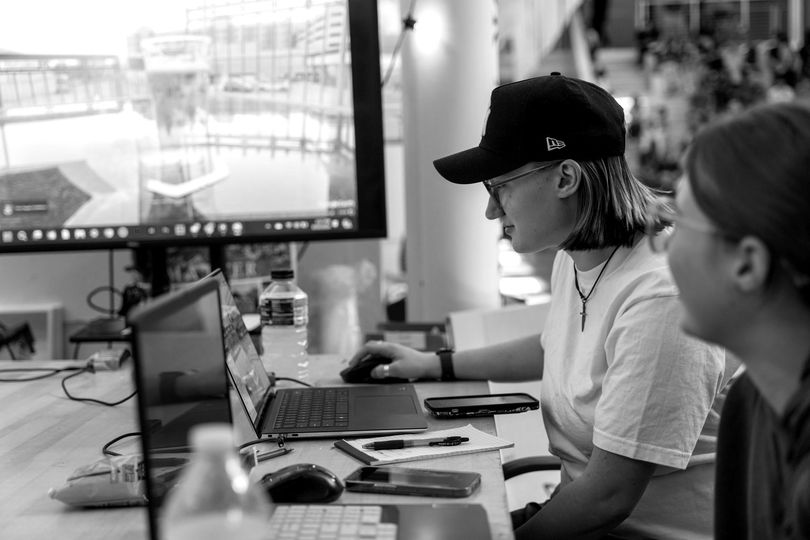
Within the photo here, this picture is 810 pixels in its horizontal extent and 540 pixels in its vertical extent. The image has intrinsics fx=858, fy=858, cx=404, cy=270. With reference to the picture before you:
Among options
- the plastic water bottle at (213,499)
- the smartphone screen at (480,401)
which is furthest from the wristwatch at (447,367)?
the plastic water bottle at (213,499)

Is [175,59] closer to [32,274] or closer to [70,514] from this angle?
[32,274]

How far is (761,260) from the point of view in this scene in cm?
80

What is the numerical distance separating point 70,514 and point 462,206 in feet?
6.07

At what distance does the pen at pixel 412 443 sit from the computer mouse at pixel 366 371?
1.56 feet

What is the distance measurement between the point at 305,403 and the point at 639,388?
638mm

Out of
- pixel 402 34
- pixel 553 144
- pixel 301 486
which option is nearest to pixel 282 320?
pixel 553 144

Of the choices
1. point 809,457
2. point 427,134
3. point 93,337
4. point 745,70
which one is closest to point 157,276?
point 93,337

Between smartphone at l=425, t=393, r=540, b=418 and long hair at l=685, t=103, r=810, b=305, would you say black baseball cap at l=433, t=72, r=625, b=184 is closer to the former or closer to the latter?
smartphone at l=425, t=393, r=540, b=418

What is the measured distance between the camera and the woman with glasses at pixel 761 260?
0.78 meters

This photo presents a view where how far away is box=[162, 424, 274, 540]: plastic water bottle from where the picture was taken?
2.05ft

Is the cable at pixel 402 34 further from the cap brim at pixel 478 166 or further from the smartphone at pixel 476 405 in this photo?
the smartphone at pixel 476 405

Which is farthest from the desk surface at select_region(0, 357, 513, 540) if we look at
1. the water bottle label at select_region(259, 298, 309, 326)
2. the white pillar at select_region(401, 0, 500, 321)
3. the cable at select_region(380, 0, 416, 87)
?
the cable at select_region(380, 0, 416, 87)

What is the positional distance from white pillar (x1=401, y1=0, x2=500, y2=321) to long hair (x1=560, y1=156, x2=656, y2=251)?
1338 mm

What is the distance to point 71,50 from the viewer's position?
91.8 inches
